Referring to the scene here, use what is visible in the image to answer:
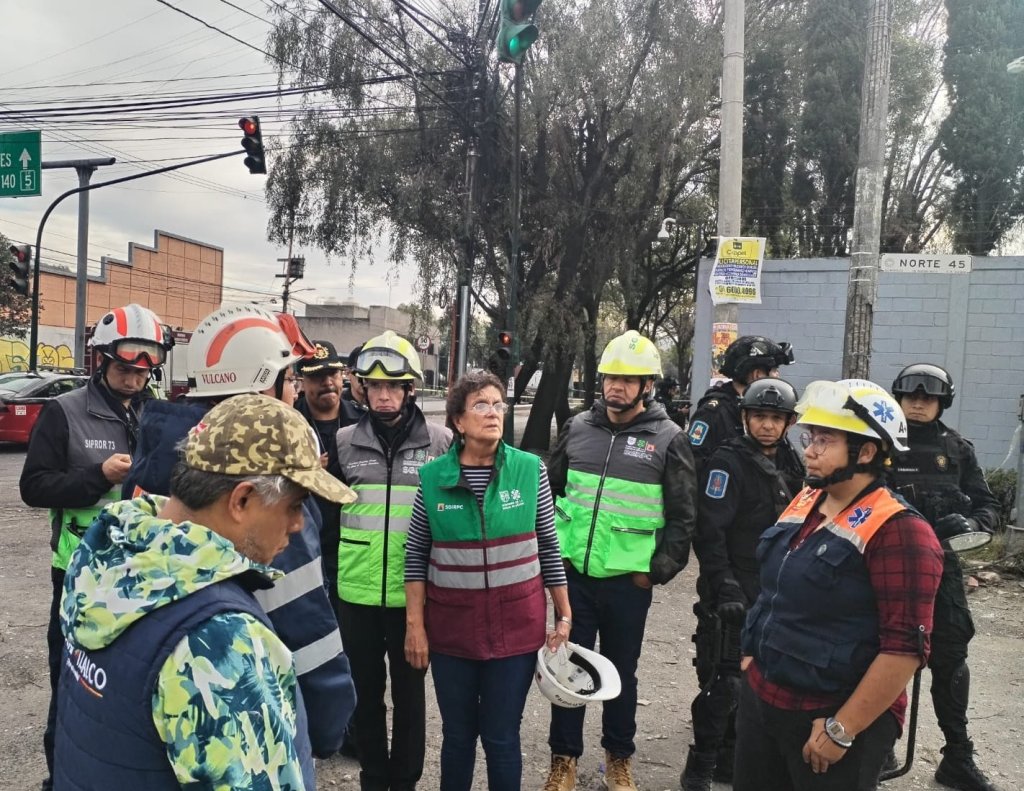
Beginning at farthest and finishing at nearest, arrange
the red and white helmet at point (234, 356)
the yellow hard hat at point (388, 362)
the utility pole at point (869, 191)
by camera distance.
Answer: the utility pole at point (869, 191)
the yellow hard hat at point (388, 362)
the red and white helmet at point (234, 356)

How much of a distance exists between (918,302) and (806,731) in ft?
31.2

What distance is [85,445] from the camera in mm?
3016

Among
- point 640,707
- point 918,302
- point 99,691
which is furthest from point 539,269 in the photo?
point 99,691

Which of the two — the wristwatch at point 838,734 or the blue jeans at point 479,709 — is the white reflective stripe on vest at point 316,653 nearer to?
the blue jeans at point 479,709

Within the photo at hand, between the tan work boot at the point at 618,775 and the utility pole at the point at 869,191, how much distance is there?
4.53 m

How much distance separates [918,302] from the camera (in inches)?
399

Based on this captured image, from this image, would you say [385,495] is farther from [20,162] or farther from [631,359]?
[20,162]

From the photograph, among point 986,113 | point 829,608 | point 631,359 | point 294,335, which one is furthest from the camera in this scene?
point 986,113

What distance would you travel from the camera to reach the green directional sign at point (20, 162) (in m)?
12.4

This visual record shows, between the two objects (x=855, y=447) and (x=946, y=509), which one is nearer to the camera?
(x=855, y=447)

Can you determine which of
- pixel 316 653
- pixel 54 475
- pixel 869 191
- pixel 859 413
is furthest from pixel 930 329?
pixel 316 653

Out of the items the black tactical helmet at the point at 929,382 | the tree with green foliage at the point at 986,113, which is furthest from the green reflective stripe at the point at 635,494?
the tree with green foliage at the point at 986,113

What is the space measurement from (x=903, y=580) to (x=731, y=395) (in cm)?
214

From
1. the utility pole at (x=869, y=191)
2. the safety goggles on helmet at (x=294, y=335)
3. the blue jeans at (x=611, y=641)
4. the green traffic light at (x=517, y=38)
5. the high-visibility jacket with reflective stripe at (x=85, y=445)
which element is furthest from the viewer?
the utility pole at (x=869, y=191)
